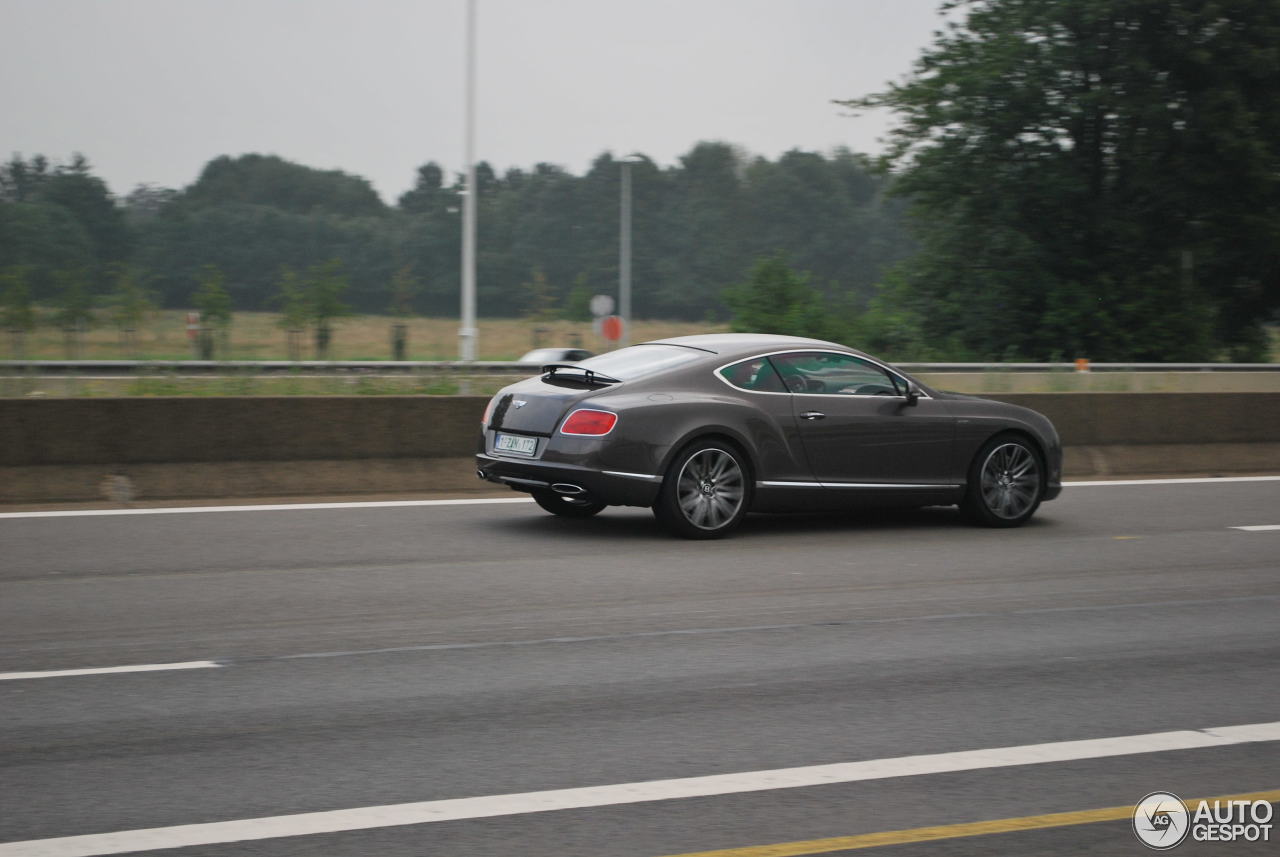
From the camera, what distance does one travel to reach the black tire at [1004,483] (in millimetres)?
11133

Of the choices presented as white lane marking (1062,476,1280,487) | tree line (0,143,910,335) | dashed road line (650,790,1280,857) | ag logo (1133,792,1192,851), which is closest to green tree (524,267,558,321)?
tree line (0,143,910,335)

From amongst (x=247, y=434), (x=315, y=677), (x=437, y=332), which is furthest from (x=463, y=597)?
(x=437, y=332)

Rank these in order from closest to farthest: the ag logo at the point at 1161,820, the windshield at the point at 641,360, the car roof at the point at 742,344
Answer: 1. the ag logo at the point at 1161,820
2. the windshield at the point at 641,360
3. the car roof at the point at 742,344

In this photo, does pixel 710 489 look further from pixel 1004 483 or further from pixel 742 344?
pixel 1004 483

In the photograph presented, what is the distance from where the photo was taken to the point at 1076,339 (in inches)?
1409

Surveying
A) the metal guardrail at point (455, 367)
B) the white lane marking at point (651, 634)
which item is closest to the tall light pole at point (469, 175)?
the metal guardrail at point (455, 367)

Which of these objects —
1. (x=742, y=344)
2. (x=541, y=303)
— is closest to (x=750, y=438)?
(x=742, y=344)

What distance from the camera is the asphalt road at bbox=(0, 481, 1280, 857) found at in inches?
180

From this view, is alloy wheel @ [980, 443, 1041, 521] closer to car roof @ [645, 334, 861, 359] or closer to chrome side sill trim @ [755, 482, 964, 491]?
chrome side sill trim @ [755, 482, 964, 491]

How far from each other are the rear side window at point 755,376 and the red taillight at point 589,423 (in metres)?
1.00

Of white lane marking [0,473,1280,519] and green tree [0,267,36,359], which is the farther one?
green tree [0,267,36,359]

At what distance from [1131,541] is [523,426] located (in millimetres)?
4564

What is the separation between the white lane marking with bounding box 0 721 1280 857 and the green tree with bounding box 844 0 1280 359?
100ft

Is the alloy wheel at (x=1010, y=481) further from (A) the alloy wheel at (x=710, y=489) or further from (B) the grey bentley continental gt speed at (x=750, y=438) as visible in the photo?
(A) the alloy wheel at (x=710, y=489)
